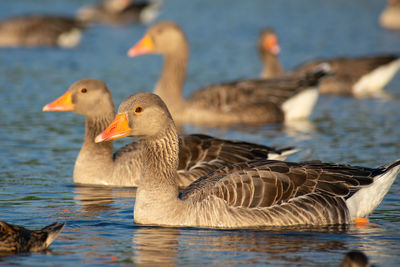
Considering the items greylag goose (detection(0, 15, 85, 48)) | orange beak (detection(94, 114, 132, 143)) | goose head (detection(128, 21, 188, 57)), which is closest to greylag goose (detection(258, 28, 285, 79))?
goose head (detection(128, 21, 188, 57))

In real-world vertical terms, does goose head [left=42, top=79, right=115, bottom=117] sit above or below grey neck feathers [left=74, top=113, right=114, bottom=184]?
above

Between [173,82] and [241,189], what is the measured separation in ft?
29.7

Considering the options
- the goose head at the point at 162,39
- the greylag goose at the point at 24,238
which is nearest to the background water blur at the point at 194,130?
the greylag goose at the point at 24,238

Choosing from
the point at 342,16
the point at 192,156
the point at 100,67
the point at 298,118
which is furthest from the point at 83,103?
the point at 342,16

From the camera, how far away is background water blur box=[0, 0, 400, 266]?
9094 millimetres

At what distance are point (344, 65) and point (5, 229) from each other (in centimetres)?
1542

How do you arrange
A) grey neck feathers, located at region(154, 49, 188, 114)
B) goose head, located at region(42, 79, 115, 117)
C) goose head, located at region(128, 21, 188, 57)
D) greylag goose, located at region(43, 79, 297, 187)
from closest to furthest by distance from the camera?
greylag goose, located at region(43, 79, 297, 187) < goose head, located at region(42, 79, 115, 117) < grey neck feathers, located at region(154, 49, 188, 114) < goose head, located at region(128, 21, 188, 57)

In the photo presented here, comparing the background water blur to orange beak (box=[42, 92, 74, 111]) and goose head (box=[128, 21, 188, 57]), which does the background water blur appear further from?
goose head (box=[128, 21, 188, 57])

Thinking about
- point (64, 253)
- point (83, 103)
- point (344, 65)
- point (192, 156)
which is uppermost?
point (344, 65)

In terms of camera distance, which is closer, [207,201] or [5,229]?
[5,229]

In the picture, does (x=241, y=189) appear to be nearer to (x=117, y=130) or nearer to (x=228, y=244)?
(x=228, y=244)

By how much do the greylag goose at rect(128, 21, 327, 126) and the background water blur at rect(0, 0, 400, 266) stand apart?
577 mm

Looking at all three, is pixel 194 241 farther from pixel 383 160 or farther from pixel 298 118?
pixel 298 118

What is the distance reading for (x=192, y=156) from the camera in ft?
40.7
